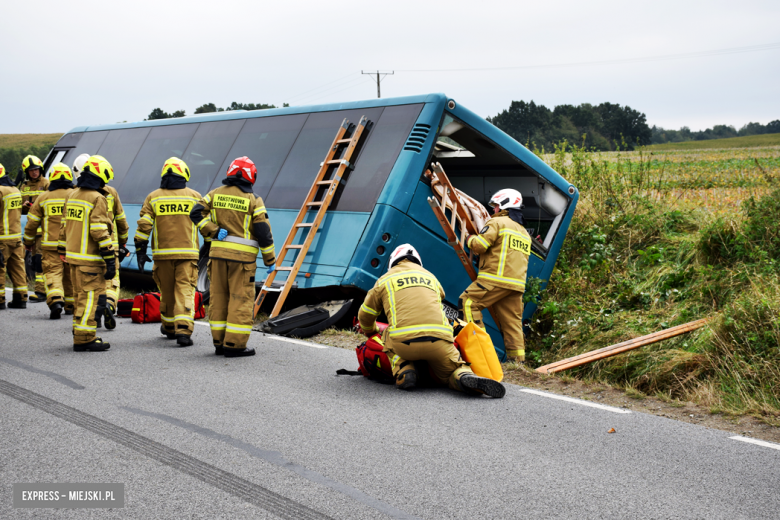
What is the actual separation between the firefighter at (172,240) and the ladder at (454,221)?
281 cm

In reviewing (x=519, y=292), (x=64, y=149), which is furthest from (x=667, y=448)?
(x=64, y=149)

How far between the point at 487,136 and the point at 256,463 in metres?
6.07

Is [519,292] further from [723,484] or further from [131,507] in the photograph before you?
[131,507]

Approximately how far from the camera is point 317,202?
8305 millimetres

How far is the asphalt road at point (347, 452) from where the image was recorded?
312cm

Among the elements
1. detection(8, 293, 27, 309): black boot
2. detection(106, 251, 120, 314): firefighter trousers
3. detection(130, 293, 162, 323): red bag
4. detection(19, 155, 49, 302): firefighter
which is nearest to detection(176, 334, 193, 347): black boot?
detection(106, 251, 120, 314): firefighter trousers

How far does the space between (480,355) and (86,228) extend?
Result: 13.8 feet

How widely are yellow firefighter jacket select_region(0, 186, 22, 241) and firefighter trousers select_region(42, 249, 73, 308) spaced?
1203 mm

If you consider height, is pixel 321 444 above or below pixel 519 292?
Result: below

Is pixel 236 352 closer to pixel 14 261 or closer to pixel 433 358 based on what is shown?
pixel 433 358

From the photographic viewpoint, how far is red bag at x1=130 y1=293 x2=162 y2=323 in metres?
→ 8.55

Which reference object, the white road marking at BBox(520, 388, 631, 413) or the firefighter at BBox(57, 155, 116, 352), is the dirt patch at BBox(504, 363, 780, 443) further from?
the firefighter at BBox(57, 155, 116, 352)

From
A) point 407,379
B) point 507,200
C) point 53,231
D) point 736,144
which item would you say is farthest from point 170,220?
point 736,144

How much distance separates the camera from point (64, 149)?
14.0 metres
